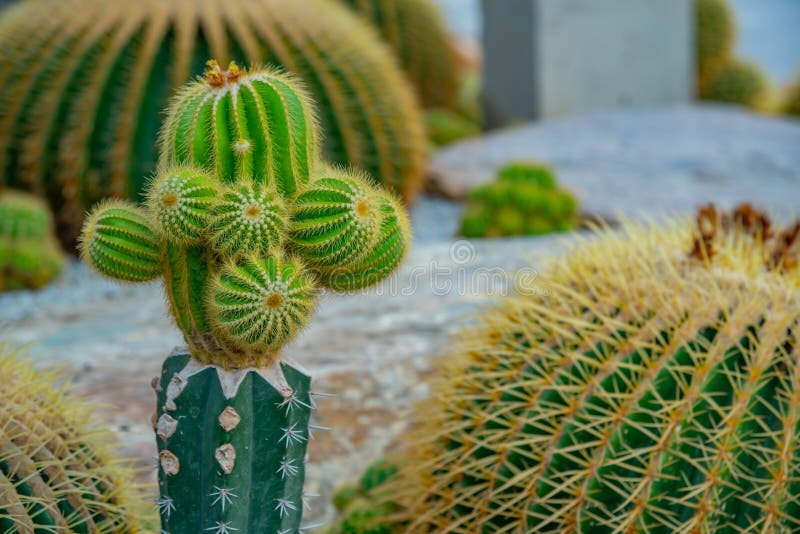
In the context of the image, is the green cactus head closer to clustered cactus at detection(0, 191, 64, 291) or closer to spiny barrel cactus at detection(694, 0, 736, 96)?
A: clustered cactus at detection(0, 191, 64, 291)

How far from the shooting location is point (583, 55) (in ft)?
25.9

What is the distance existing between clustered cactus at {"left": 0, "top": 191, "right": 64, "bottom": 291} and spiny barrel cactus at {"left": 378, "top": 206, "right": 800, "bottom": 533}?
297cm

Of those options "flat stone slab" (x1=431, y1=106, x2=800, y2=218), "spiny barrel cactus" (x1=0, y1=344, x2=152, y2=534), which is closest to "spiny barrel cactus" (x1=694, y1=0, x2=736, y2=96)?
"flat stone slab" (x1=431, y1=106, x2=800, y2=218)

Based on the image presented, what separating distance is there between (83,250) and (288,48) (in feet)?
11.4

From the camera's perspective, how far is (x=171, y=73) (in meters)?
4.50

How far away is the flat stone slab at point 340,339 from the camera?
103 inches

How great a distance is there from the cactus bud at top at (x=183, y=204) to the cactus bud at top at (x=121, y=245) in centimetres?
5

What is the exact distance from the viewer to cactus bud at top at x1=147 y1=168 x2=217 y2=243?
4.28 ft

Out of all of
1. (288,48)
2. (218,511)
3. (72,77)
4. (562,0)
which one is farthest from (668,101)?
(218,511)

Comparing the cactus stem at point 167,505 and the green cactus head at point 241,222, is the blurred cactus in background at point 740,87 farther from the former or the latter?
the cactus stem at point 167,505

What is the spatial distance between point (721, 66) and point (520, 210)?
5.92 meters

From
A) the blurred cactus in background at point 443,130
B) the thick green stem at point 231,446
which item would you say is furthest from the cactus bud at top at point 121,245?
the blurred cactus in background at point 443,130

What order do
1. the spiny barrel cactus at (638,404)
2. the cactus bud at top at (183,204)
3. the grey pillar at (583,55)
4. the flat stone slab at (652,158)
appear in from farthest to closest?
the grey pillar at (583,55), the flat stone slab at (652,158), the spiny barrel cactus at (638,404), the cactus bud at top at (183,204)

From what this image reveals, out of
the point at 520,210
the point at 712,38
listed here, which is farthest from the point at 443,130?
the point at 712,38
